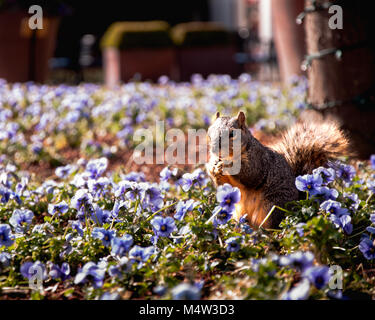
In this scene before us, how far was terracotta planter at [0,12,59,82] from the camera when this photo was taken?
9375 mm

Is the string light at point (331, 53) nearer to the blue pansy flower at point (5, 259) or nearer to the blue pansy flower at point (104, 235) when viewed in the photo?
the blue pansy flower at point (104, 235)

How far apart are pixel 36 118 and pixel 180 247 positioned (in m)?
4.34

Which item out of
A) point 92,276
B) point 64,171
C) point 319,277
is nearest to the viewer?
point 319,277

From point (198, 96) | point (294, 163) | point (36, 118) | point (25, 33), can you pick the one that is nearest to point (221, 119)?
point (294, 163)

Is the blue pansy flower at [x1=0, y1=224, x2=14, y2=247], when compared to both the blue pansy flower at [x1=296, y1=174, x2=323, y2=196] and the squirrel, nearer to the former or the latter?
the squirrel

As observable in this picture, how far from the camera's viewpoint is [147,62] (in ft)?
37.7

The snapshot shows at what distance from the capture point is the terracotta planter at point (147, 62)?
11281mm

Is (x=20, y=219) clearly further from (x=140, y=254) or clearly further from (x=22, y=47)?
(x=22, y=47)

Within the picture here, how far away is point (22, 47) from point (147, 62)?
9.18ft

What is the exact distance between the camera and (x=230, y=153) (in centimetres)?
239

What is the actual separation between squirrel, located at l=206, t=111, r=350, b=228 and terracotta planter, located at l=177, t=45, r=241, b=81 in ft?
30.6

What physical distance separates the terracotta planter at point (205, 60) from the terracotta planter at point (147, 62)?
1.06 ft

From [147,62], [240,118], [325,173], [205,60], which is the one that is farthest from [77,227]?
[205,60]

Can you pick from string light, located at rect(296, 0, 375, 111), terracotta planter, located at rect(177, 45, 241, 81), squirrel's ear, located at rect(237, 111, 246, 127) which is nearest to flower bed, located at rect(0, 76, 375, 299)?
squirrel's ear, located at rect(237, 111, 246, 127)
